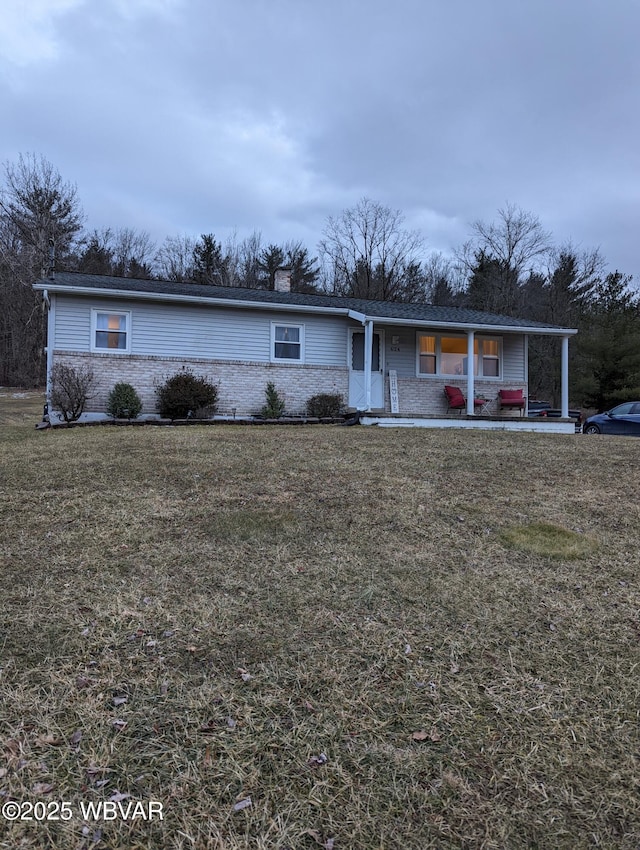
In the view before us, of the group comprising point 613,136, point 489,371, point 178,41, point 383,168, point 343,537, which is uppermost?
point 383,168

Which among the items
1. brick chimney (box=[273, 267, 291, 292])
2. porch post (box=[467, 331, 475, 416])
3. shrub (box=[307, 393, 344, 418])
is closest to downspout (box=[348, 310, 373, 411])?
shrub (box=[307, 393, 344, 418])

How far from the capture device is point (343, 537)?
4090 millimetres

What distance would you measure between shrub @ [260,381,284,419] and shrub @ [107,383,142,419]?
3203 mm

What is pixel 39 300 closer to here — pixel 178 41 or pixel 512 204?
pixel 178 41

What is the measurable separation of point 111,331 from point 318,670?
463 inches

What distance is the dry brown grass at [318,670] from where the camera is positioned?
1633 millimetres

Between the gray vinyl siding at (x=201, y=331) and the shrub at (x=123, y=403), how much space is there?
1.11 meters

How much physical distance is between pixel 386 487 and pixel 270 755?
12.5ft

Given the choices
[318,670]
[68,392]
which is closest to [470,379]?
[68,392]

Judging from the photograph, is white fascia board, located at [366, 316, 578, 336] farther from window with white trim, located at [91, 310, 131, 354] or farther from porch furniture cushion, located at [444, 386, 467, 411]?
window with white trim, located at [91, 310, 131, 354]

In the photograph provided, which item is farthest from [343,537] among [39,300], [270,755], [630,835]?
[39,300]

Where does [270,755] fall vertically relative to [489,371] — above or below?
below

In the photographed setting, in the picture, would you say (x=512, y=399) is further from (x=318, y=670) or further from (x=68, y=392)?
(x=318, y=670)

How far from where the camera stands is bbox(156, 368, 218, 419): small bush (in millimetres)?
12039
